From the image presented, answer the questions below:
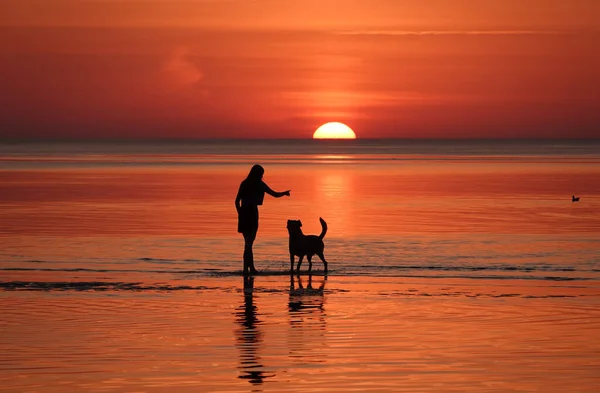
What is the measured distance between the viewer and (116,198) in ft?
133

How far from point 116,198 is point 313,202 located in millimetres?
7681

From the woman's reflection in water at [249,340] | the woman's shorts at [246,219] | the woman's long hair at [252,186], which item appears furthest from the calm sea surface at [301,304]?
the woman's long hair at [252,186]

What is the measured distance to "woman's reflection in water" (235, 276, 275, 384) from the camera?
9930 millimetres

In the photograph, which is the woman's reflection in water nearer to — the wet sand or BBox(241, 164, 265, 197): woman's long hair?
the wet sand

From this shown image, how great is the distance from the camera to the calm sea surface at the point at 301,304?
9.98 metres

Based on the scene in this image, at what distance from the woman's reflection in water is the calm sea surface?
0.08 ft

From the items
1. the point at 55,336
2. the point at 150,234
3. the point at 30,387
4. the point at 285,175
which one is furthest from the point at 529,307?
the point at 285,175

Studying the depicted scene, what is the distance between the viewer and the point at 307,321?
13.0 metres

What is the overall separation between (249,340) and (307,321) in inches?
57.3

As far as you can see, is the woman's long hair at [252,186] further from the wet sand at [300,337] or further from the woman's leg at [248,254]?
the wet sand at [300,337]

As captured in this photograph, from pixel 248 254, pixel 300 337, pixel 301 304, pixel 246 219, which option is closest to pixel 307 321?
pixel 300 337

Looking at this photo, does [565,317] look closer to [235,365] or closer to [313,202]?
[235,365]

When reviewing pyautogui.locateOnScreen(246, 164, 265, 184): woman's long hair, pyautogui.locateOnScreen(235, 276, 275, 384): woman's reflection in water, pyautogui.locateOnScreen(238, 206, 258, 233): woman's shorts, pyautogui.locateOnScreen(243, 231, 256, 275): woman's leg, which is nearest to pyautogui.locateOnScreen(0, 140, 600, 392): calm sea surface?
pyautogui.locateOnScreen(235, 276, 275, 384): woman's reflection in water

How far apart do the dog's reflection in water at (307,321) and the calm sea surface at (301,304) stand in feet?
0.11
